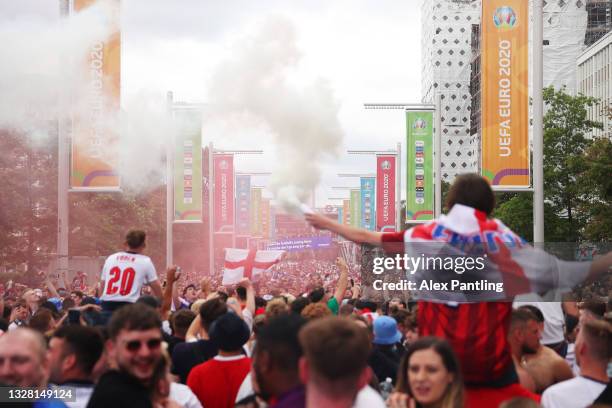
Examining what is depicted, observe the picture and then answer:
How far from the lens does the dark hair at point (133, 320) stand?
200 inches

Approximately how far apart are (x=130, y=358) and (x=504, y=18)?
18332mm

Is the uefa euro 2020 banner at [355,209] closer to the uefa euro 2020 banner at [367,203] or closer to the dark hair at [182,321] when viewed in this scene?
the uefa euro 2020 banner at [367,203]

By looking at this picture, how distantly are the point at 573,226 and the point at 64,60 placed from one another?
97.8 ft

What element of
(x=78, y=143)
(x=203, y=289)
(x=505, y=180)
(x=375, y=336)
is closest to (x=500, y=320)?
(x=375, y=336)

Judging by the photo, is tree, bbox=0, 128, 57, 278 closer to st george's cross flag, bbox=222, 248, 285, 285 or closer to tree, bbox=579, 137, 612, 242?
st george's cross flag, bbox=222, 248, 285, 285

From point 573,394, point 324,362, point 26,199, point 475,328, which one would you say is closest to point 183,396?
point 475,328

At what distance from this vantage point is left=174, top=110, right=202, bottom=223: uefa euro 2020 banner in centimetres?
3117

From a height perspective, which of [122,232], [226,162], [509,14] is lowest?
[122,232]

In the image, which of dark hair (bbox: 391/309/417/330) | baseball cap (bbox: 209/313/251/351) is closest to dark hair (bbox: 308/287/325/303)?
dark hair (bbox: 391/309/417/330)

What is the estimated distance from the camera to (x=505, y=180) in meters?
21.8

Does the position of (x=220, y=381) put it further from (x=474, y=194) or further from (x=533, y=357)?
(x=474, y=194)

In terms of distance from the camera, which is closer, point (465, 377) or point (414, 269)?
point (465, 377)

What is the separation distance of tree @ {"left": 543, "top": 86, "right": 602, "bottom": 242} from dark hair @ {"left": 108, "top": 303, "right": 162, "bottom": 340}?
1597 inches

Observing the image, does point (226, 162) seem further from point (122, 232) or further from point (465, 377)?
point (465, 377)
